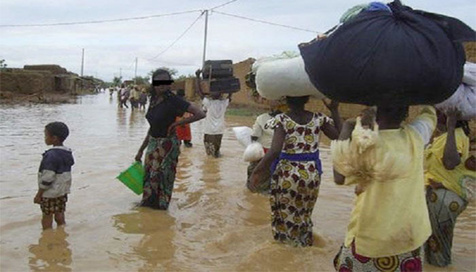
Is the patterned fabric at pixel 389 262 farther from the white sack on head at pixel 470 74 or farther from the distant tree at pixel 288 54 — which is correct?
the distant tree at pixel 288 54

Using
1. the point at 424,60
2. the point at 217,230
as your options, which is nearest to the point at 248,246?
the point at 217,230

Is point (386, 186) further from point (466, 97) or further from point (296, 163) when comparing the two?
point (296, 163)

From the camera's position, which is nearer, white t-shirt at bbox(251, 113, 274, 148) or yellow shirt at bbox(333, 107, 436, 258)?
yellow shirt at bbox(333, 107, 436, 258)

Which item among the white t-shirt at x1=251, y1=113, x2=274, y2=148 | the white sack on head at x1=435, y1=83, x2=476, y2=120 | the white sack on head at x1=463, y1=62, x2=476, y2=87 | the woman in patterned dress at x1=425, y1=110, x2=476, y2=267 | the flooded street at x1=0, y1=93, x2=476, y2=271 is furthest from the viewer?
the white t-shirt at x1=251, y1=113, x2=274, y2=148

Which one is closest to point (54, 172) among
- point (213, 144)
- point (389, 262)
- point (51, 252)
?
point (51, 252)

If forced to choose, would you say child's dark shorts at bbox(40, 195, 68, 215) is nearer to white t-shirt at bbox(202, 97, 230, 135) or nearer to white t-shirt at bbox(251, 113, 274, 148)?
white t-shirt at bbox(251, 113, 274, 148)

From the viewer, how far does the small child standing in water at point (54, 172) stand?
4887 millimetres

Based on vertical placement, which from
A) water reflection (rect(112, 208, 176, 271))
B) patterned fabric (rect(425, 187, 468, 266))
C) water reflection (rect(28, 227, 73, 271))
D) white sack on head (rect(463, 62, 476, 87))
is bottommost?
water reflection (rect(28, 227, 73, 271))

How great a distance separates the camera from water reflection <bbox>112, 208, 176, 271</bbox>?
15.1ft

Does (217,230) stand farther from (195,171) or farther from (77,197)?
(195,171)

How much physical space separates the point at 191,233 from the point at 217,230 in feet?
0.96

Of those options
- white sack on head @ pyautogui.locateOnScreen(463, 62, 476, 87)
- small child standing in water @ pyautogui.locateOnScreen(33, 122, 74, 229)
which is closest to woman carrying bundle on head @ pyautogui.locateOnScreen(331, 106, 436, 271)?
white sack on head @ pyautogui.locateOnScreen(463, 62, 476, 87)

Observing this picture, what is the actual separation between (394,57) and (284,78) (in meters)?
1.82

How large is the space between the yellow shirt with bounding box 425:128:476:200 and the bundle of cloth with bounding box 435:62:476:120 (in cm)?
55
